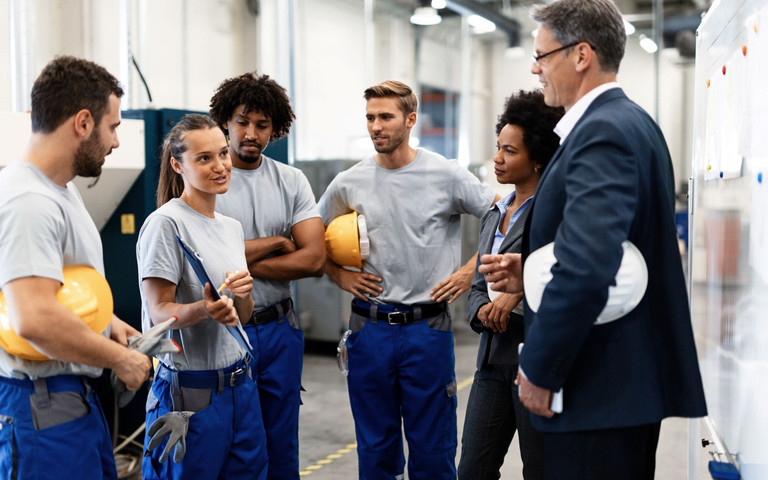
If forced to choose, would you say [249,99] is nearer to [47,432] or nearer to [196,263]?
[196,263]

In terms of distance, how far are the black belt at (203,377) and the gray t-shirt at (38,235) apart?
311mm

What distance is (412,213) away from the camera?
2660 mm

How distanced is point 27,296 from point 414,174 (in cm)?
152

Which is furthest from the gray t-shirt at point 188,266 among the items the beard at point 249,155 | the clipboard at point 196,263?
the beard at point 249,155

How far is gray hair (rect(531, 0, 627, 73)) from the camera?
4.95ft

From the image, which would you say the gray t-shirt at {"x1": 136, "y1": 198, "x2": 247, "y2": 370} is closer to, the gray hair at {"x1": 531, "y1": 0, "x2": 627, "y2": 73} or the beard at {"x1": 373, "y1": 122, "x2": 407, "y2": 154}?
the beard at {"x1": 373, "y1": 122, "x2": 407, "y2": 154}

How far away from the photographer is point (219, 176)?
205 centimetres

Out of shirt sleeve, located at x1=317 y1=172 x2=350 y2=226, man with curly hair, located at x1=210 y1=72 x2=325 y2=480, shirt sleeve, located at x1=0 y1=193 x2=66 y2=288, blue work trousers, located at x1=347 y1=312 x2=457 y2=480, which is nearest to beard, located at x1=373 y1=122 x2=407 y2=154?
shirt sleeve, located at x1=317 y1=172 x2=350 y2=226

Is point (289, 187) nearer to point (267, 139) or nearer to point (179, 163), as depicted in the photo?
point (267, 139)

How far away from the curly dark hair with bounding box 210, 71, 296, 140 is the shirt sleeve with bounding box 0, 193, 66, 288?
1075 millimetres

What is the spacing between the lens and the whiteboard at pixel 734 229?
4.92 feet

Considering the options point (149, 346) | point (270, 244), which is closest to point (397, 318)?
point (270, 244)

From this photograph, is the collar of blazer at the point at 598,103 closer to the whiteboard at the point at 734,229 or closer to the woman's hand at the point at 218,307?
the whiteboard at the point at 734,229

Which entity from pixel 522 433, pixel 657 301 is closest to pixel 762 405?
pixel 657 301
